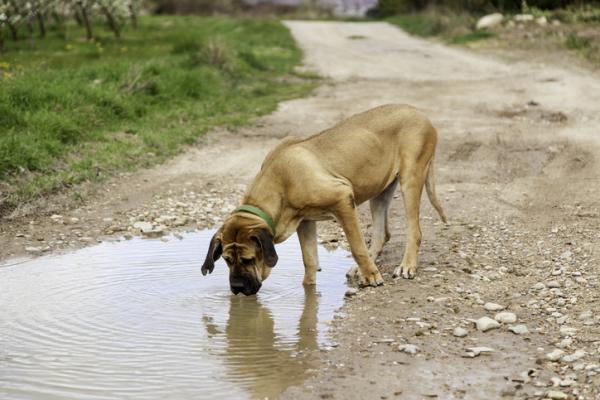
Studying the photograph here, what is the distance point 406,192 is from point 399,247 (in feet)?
2.90

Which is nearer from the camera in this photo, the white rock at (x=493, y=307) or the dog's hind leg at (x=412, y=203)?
the white rock at (x=493, y=307)

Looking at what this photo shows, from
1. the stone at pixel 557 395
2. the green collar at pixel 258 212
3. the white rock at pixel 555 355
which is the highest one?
the green collar at pixel 258 212

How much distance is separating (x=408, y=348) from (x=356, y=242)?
1608 millimetres

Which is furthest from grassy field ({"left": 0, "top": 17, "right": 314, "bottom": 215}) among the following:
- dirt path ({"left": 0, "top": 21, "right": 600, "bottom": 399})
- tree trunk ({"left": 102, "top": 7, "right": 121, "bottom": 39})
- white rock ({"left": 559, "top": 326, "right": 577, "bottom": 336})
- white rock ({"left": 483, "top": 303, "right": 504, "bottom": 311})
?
white rock ({"left": 559, "top": 326, "right": 577, "bottom": 336})

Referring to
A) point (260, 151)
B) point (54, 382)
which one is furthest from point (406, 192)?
point (260, 151)

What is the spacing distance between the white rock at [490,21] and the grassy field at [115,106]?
8666mm

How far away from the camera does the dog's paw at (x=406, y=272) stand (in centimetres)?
754

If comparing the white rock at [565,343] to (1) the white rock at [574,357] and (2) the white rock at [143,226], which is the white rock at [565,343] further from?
(2) the white rock at [143,226]

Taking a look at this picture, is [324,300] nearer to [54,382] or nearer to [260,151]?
[54,382]

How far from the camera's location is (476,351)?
18.7 feet

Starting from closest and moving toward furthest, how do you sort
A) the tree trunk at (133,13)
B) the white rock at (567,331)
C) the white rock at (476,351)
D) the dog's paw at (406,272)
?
the white rock at (476,351), the white rock at (567,331), the dog's paw at (406,272), the tree trunk at (133,13)

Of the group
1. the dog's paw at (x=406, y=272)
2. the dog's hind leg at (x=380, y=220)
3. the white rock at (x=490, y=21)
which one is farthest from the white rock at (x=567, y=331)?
the white rock at (x=490, y=21)

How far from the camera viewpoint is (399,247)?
27.8 feet

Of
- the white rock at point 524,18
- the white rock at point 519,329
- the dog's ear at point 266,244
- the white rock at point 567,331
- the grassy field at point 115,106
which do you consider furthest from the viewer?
the white rock at point 524,18
